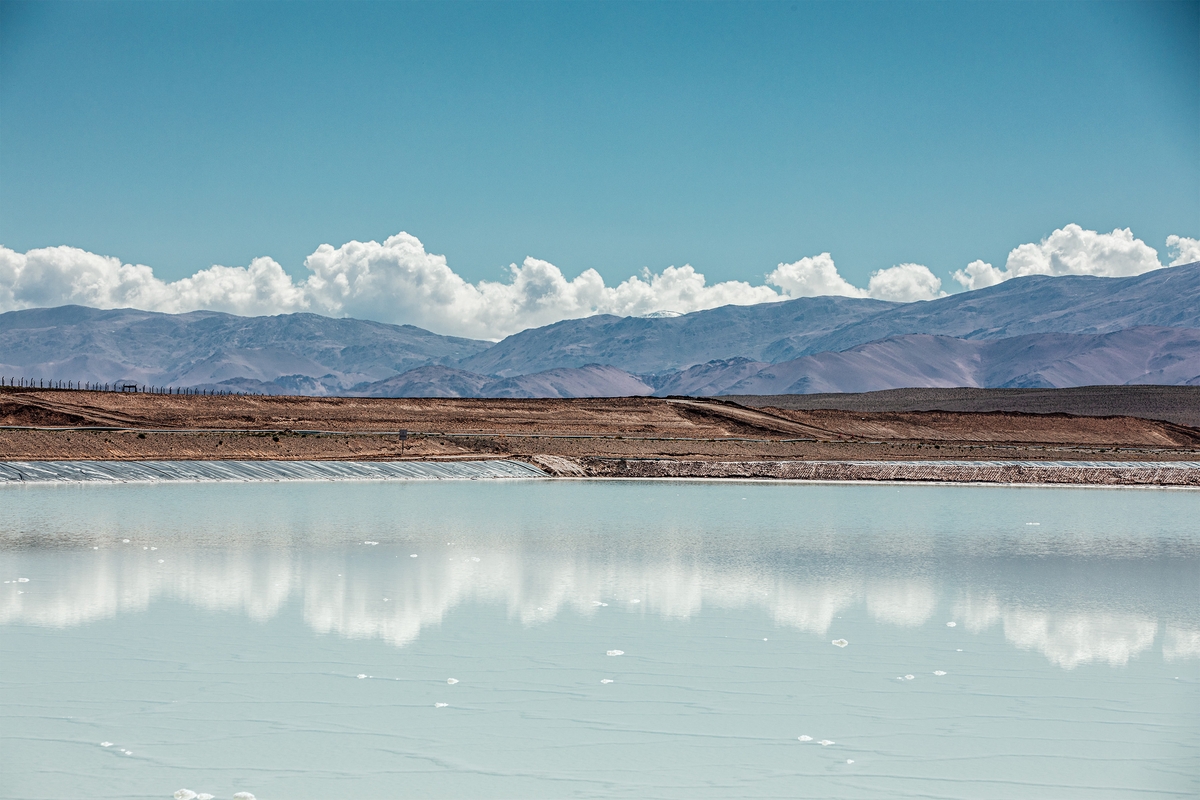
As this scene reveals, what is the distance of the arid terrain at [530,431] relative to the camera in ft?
160

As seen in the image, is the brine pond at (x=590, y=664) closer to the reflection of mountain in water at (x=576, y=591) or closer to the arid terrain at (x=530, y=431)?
the reflection of mountain in water at (x=576, y=591)

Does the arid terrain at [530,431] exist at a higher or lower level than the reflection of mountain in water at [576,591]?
higher

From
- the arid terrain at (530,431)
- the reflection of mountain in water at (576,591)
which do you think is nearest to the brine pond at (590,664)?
the reflection of mountain in water at (576,591)

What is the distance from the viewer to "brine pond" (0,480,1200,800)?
872 centimetres

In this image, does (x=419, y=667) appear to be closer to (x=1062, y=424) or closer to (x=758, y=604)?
(x=758, y=604)

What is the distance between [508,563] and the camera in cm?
2000

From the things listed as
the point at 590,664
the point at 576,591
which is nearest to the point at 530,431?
the point at 576,591

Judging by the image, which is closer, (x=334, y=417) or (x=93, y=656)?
(x=93, y=656)

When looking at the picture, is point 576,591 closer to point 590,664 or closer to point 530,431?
point 590,664

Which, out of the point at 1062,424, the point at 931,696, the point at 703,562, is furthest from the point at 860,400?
the point at 931,696

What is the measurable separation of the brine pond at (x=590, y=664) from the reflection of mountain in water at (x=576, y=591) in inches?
3.2

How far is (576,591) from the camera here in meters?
16.9

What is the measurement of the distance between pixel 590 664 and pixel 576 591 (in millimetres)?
4710

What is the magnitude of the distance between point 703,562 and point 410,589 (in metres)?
6.01
